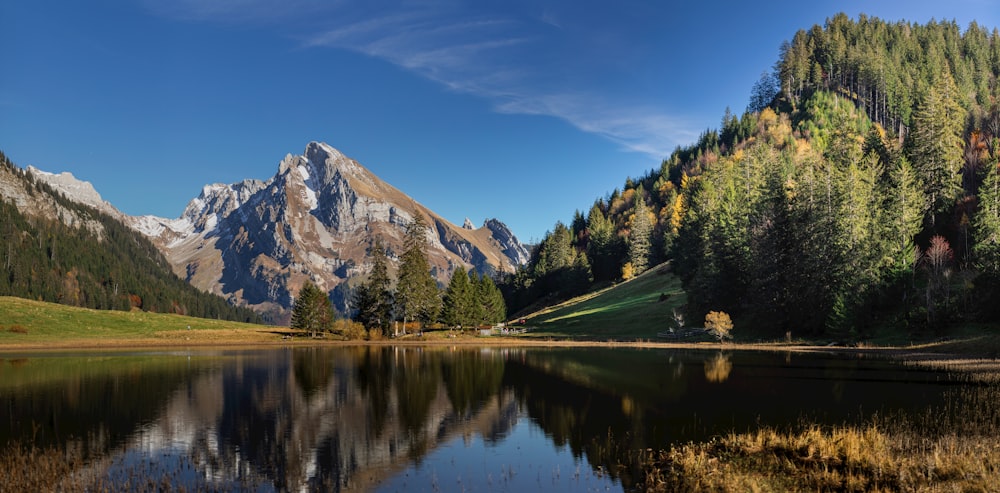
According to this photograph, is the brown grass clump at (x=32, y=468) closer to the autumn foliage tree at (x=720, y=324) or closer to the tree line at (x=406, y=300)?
the autumn foliage tree at (x=720, y=324)

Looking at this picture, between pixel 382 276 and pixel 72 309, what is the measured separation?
76.6m

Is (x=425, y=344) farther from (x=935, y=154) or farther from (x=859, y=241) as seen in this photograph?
(x=935, y=154)

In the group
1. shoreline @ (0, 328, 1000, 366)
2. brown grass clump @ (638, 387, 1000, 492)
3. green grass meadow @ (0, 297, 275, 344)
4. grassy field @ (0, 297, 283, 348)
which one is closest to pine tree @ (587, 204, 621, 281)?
shoreline @ (0, 328, 1000, 366)

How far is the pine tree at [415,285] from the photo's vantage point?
10944 centimetres

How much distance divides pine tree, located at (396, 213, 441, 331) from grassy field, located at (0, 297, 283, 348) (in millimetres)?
26496

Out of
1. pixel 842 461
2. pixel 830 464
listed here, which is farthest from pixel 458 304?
pixel 842 461

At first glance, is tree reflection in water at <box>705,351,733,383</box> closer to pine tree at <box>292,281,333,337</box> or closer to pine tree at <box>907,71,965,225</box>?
pine tree at <box>907,71,965,225</box>

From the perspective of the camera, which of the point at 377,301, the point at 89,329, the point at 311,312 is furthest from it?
the point at 311,312

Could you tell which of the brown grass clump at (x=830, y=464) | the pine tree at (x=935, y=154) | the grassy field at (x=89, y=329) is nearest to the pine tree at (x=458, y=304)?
the grassy field at (x=89, y=329)

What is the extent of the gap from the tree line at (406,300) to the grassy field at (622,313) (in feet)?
51.9

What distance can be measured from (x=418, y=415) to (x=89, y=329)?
11257cm

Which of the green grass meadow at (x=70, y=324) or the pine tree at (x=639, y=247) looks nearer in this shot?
the green grass meadow at (x=70, y=324)

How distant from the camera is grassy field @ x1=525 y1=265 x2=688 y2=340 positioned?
98.9 metres

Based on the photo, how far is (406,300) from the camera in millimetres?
109688
